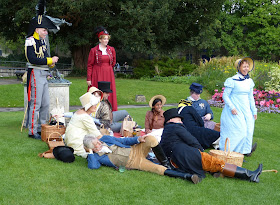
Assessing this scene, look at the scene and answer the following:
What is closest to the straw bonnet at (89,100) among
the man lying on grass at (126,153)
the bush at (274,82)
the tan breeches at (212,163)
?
the man lying on grass at (126,153)

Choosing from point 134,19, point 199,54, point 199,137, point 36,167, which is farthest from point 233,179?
point 199,54

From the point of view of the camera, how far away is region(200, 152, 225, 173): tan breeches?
5.35 m

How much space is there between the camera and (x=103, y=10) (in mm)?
23938

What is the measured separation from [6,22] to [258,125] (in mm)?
21551

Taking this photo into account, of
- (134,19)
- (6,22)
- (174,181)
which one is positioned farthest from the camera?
(6,22)

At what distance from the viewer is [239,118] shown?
6766 millimetres

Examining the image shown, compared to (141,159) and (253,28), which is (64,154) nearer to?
(141,159)

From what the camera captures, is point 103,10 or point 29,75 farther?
point 103,10

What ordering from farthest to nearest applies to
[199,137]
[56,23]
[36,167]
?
[56,23] < [199,137] < [36,167]

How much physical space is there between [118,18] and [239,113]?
18.9 meters

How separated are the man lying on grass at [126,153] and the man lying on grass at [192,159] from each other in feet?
0.74

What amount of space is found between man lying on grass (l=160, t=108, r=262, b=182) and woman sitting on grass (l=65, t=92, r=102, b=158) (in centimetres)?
130

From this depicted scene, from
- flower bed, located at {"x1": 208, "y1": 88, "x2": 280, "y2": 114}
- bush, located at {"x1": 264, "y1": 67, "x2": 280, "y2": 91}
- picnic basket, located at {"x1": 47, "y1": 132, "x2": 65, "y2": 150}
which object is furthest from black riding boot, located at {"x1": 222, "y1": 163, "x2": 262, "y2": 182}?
bush, located at {"x1": 264, "y1": 67, "x2": 280, "y2": 91}

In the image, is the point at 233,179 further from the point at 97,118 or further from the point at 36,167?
the point at 97,118
